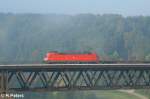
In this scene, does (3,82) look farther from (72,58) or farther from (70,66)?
(72,58)

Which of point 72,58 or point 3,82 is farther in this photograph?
point 72,58

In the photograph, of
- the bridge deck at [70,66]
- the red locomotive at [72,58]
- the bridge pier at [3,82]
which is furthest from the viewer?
the red locomotive at [72,58]

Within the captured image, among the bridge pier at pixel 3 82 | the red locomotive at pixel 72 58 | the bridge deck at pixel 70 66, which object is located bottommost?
the bridge pier at pixel 3 82

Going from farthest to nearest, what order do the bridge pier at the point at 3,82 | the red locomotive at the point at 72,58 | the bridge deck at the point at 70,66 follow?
the red locomotive at the point at 72,58 < the bridge deck at the point at 70,66 < the bridge pier at the point at 3,82

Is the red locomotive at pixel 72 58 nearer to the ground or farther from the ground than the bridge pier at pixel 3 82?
farther from the ground

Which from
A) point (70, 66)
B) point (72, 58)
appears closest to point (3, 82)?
point (70, 66)

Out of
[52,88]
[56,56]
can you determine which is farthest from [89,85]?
[56,56]

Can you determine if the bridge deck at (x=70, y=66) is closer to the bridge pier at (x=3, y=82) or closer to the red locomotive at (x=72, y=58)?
the bridge pier at (x=3, y=82)

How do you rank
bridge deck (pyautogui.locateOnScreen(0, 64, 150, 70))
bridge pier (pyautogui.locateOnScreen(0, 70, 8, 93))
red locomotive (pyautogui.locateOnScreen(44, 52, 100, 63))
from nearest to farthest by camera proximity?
bridge pier (pyautogui.locateOnScreen(0, 70, 8, 93)), bridge deck (pyautogui.locateOnScreen(0, 64, 150, 70)), red locomotive (pyautogui.locateOnScreen(44, 52, 100, 63))

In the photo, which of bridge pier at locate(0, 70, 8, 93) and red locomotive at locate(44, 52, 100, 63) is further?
red locomotive at locate(44, 52, 100, 63)

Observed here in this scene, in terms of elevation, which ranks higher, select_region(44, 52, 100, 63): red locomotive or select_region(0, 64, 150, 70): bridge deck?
select_region(0, 64, 150, 70): bridge deck

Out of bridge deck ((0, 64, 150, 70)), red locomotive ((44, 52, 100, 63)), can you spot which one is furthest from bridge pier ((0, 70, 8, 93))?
red locomotive ((44, 52, 100, 63))

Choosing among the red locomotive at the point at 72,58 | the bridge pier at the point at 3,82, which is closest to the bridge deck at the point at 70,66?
the bridge pier at the point at 3,82

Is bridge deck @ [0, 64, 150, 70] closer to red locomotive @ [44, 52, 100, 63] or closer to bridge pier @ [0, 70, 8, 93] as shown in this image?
bridge pier @ [0, 70, 8, 93]
